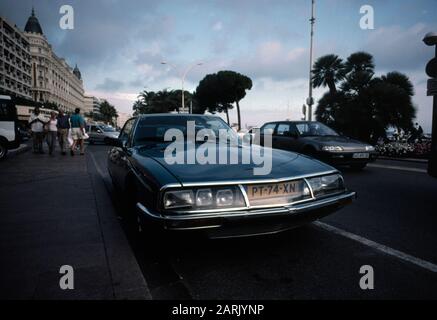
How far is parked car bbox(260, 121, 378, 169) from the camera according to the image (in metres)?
7.60

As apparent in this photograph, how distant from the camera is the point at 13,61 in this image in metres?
62.5

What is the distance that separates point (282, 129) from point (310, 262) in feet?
23.5

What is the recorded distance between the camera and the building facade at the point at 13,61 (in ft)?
184

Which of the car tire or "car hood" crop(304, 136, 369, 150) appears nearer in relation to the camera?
"car hood" crop(304, 136, 369, 150)

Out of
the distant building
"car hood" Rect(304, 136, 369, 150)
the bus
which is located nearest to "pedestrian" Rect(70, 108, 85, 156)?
the bus

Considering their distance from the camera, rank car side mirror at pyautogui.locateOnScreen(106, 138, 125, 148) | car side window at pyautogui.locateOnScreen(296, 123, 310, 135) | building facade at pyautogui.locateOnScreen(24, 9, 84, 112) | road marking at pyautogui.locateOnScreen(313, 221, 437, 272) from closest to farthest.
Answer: road marking at pyautogui.locateOnScreen(313, 221, 437, 272)
car side mirror at pyautogui.locateOnScreen(106, 138, 125, 148)
car side window at pyautogui.locateOnScreen(296, 123, 310, 135)
building facade at pyautogui.locateOnScreen(24, 9, 84, 112)

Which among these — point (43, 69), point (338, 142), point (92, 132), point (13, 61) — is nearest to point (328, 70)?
point (338, 142)

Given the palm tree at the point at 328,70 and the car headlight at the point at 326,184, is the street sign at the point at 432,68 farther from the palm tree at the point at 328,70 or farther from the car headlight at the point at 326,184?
the palm tree at the point at 328,70

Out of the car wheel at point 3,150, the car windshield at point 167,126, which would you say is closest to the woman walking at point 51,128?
the car wheel at point 3,150

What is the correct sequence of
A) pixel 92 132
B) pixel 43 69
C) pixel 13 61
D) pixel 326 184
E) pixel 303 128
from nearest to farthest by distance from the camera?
pixel 326 184, pixel 303 128, pixel 92 132, pixel 13 61, pixel 43 69

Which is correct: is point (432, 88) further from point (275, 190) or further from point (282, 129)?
point (282, 129)

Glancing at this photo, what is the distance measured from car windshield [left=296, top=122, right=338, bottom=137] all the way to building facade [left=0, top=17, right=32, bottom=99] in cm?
5965

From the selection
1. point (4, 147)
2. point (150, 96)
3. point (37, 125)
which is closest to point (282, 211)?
point (4, 147)

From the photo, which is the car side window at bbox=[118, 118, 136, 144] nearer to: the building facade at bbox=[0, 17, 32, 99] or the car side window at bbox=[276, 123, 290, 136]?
the car side window at bbox=[276, 123, 290, 136]
